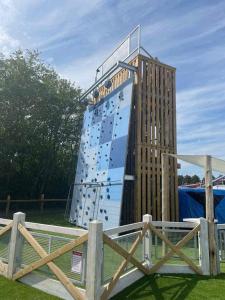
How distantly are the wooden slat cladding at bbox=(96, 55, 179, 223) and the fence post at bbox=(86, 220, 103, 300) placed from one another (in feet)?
26.1

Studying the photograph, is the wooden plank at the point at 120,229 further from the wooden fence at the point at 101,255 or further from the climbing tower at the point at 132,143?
the climbing tower at the point at 132,143

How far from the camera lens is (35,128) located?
21.6 meters

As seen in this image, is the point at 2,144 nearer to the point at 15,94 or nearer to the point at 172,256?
the point at 15,94

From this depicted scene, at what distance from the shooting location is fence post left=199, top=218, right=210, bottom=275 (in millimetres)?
6254

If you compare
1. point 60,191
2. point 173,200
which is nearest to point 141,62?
point 173,200

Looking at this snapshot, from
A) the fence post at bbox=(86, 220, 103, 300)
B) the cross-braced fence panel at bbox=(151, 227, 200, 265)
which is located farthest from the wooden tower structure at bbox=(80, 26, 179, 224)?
the fence post at bbox=(86, 220, 103, 300)

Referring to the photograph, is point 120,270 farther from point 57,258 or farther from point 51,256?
point 51,256

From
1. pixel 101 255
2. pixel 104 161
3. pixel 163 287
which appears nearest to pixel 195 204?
pixel 104 161

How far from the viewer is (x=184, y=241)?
625cm

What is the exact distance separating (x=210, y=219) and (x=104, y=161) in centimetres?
792

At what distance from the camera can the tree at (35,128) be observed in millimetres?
19719

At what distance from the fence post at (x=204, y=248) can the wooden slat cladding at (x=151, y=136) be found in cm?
600

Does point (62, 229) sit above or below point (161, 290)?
above

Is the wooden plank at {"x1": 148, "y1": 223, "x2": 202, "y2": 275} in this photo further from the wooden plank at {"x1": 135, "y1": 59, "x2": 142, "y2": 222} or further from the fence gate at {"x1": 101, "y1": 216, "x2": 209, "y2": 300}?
the wooden plank at {"x1": 135, "y1": 59, "x2": 142, "y2": 222}
